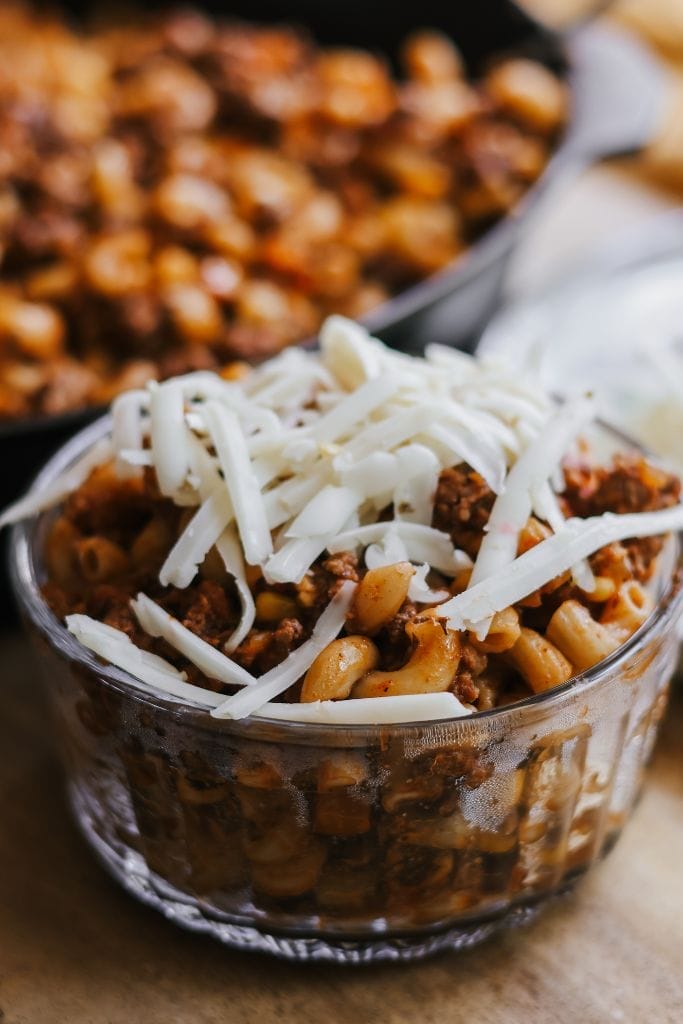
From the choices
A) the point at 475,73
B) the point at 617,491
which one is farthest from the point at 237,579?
the point at 475,73

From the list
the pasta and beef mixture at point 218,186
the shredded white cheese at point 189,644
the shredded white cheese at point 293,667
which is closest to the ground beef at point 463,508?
the shredded white cheese at point 293,667

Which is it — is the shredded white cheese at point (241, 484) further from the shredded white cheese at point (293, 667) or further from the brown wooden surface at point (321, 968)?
the brown wooden surface at point (321, 968)

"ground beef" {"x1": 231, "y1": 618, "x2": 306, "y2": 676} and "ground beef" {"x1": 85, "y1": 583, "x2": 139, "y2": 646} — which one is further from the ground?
"ground beef" {"x1": 231, "y1": 618, "x2": 306, "y2": 676}

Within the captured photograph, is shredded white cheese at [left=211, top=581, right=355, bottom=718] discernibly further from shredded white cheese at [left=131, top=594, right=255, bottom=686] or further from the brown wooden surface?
the brown wooden surface

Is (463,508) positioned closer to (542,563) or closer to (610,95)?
(542,563)

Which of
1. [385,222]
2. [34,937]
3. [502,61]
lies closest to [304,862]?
[34,937]

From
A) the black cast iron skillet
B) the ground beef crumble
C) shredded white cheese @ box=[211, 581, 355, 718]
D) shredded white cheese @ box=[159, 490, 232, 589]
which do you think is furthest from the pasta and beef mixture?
shredded white cheese @ box=[211, 581, 355, 718]

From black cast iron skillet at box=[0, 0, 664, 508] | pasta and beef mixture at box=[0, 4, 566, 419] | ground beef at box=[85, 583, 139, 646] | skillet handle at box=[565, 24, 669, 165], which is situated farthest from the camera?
skillet handle at box=[565, 24, 669, 165]
